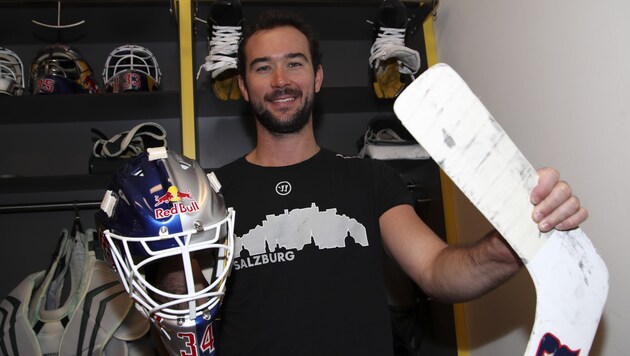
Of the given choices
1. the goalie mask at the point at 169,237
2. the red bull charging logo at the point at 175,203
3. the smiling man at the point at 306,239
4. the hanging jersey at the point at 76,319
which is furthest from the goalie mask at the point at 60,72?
the red bull charging logo at the point at 175,203

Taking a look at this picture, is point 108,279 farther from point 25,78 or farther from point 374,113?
point 374,113

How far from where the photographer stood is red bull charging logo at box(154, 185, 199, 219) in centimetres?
92

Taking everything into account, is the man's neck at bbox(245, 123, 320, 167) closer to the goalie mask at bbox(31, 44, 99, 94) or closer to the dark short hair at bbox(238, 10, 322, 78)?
the dark short hair at bbox(238, 10, 322, 78)

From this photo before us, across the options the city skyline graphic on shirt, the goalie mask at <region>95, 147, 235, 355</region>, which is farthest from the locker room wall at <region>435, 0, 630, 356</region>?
the goalie mask at <region>95, 147, 235, 355</region>

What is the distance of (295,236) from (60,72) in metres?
1.06

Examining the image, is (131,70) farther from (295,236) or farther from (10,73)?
(295,236)

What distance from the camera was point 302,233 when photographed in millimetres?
1277

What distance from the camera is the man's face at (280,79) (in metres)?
1.39

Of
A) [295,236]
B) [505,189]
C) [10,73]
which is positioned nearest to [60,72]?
[10,73]

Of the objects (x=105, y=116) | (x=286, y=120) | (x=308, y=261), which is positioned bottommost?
(x=308, y=261)

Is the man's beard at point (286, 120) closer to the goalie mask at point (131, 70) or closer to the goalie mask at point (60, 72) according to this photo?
the goalie mask at point (131, 70)

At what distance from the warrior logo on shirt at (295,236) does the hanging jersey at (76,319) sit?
0.56 m

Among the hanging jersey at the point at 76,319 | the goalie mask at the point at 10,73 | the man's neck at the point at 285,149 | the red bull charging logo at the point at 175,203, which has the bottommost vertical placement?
the hanging jersey at the point at 76,319

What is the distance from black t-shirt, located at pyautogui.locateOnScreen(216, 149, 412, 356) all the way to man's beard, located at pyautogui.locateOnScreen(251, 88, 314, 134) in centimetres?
10
